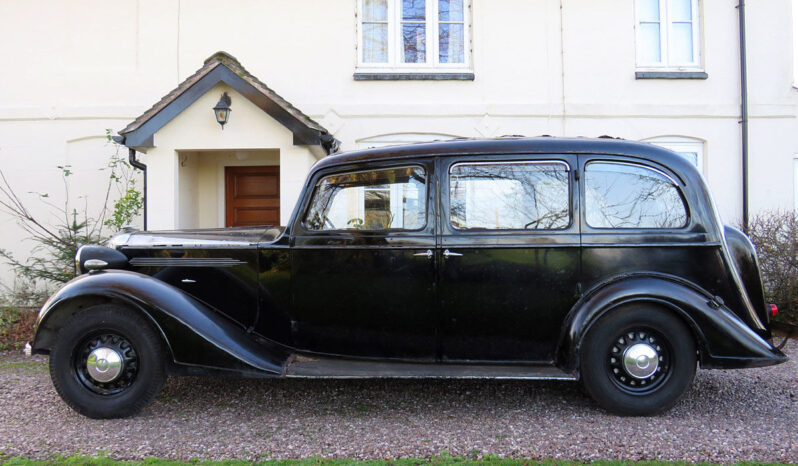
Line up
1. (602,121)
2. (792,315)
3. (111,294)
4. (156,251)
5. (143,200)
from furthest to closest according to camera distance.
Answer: (602,121), (143,200), (792,315), (156,251), (111,294)

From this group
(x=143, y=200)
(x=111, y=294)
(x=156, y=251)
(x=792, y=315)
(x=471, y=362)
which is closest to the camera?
(x=111, y=294)

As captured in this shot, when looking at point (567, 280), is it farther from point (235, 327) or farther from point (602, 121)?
point (602, 121)

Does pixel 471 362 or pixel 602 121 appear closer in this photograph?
pixel 471 362

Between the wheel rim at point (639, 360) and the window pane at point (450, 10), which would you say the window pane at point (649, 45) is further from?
the wheel rim at point (639, 360)

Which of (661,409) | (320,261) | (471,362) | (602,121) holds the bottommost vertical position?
(661,409)

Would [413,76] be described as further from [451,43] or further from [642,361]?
[642,361]

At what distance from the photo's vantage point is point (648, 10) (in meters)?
8.13

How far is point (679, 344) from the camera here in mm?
3332

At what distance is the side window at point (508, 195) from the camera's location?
11.7 feet

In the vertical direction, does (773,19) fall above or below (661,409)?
above

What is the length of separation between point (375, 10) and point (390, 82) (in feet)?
4.12

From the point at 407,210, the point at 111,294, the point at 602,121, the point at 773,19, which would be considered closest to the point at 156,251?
the point at 111,294

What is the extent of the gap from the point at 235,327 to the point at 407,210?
1523 millimetres

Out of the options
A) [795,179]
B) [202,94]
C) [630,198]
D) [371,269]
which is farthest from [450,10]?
[795,179]
